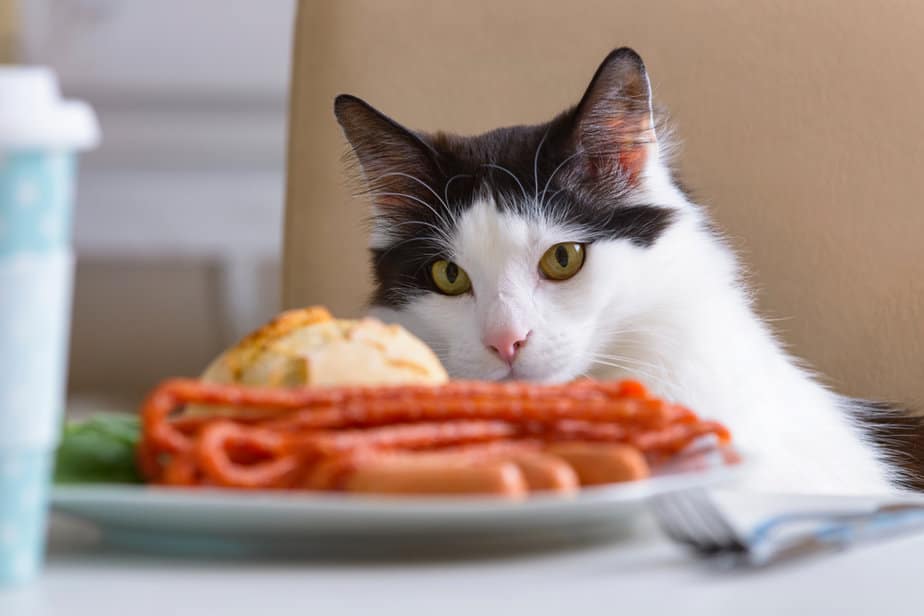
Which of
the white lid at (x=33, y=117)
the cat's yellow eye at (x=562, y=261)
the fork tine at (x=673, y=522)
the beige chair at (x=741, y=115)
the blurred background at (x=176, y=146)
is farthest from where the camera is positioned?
the blurred background at (x=176, y=146)

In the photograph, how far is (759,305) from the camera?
161 centimetres

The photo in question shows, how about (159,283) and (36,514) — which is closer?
(36,514)

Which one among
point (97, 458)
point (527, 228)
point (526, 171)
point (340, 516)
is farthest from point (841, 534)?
point (526, 171)

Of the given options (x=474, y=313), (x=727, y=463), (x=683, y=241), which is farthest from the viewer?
(x=683, y=241)

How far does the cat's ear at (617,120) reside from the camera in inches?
47.9

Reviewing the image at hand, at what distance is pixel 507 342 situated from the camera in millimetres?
1082

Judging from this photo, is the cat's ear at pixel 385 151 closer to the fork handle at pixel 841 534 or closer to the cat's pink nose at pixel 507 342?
the cat's pink nose at pixel 507 342

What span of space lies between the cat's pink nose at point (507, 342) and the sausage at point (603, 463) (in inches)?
18.1

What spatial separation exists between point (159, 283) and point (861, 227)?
2300mm

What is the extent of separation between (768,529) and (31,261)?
0.38 m

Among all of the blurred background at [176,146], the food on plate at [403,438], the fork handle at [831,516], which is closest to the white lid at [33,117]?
the food on plate at [403,438]

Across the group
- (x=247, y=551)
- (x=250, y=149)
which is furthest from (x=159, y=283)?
(x=247, y=551)

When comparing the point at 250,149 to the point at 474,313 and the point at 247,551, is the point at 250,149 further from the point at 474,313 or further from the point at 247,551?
the point at 247,551

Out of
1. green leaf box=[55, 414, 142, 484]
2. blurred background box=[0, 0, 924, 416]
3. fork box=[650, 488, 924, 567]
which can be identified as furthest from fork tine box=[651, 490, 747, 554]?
blurred background box=[0, 0, 924, 416]
